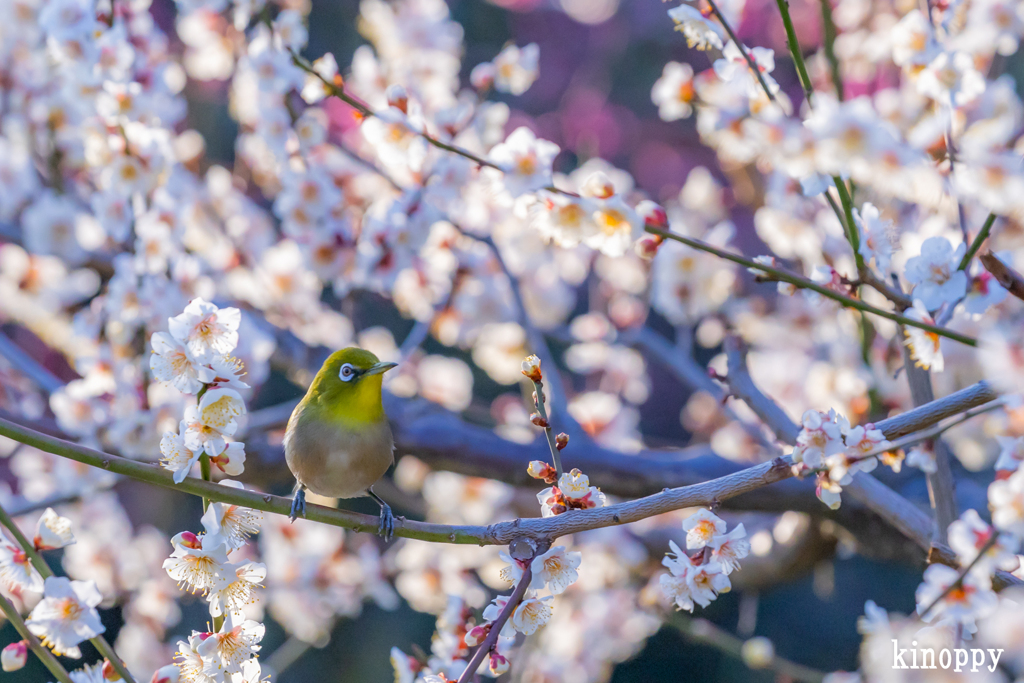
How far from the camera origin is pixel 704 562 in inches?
47.9

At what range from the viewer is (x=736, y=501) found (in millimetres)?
2062

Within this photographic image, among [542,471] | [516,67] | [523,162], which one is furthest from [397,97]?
[542,471]

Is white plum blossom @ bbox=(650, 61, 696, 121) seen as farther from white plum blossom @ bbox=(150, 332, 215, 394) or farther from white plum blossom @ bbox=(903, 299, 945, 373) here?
white plum blossom @ bbox=(150, 332, 215, 394)

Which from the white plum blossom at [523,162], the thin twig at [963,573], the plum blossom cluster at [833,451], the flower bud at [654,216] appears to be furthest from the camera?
the white plum blossom at [523,162]

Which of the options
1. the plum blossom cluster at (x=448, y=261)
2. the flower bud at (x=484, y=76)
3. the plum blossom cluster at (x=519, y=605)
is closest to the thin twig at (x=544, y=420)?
the plum blossom cluster at (x=448, y=261)

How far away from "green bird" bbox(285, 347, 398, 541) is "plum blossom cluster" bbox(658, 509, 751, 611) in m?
0.58

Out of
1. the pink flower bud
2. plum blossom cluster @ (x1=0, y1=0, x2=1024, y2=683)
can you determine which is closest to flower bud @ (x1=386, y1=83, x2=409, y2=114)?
plum blossom cluster @ (x1=0, y1=0, x2=1024, y2=683)

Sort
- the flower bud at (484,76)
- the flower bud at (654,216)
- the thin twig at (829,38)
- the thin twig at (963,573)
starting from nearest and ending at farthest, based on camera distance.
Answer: the thin twig at (963,573) < the flower bud at (654,216) < the thin twig at (829,38) < the flower bud at (484,76)

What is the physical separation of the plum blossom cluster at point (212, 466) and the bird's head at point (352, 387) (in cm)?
42

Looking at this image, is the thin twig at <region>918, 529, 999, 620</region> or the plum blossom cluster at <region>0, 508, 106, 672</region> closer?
the thin twig at <region>918, 529, 999, 620</region>

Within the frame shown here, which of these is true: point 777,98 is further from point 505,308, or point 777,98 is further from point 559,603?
point 559,603

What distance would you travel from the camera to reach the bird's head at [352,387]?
1.64m

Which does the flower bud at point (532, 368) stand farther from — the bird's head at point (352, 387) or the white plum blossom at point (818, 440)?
the bird's head at point (352, 387)

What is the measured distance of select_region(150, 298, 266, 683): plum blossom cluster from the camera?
3.52ft
